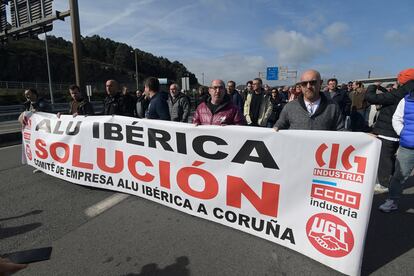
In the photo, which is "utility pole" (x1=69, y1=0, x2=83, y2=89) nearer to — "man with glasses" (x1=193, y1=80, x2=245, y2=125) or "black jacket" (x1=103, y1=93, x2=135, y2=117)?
"black jacket" (x1=103, y1=93, x2=135, y2=117)

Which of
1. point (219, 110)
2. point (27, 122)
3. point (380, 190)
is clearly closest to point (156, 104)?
point (219, 110)

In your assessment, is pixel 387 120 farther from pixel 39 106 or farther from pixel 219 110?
pixel 39 106

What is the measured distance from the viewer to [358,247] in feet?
7.23

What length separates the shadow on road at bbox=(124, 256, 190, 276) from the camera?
7.52 ft

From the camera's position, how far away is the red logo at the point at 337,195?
2.24m

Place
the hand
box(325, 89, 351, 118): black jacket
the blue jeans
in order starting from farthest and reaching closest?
1. box(325, 89, 351, 118): black jacket
2. the blue jeans
3. the hand

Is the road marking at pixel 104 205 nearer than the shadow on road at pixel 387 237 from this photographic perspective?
No

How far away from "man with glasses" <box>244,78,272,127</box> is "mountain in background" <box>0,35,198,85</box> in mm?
19299

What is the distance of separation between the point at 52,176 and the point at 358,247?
4.89m

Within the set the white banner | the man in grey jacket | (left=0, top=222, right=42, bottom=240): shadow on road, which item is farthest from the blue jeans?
(left=0, top=222, right=42, bottom=240): shadow on road

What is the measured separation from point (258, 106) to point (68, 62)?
63.5 metres

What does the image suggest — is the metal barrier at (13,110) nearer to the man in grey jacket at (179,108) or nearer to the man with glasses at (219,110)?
the man in grey jacket at (179,108)

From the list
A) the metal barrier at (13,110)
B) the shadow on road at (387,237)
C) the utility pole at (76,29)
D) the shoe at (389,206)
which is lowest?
the metal barrier at (13,110)

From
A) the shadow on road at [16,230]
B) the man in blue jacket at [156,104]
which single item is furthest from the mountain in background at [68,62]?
the shadow on road at [16,230]
